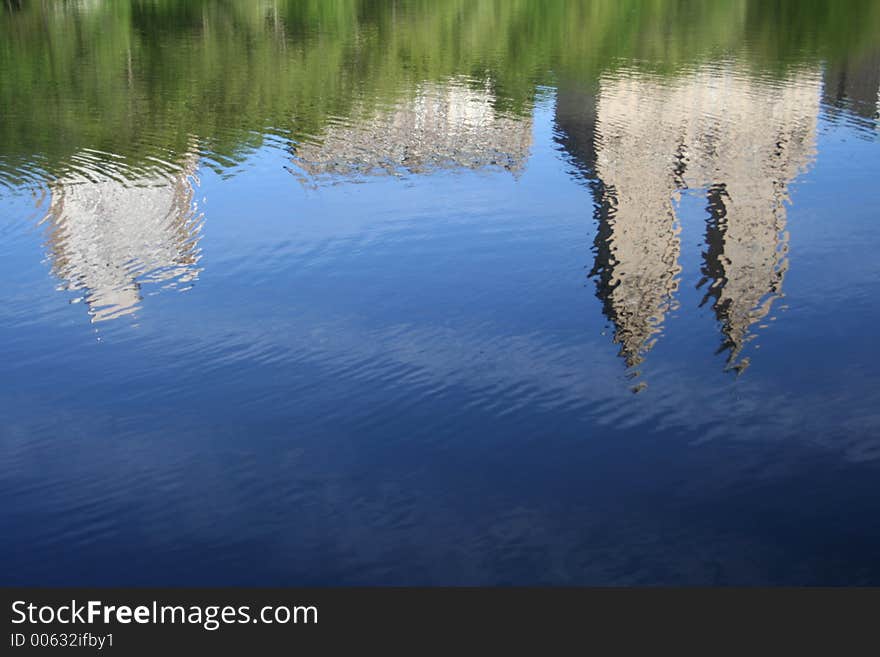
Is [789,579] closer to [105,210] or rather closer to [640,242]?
[640,242]

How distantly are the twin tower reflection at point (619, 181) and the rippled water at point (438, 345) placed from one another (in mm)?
133

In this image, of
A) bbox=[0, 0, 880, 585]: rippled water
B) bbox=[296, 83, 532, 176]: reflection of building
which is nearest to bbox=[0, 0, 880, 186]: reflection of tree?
bbox=[0, 0, 880, 585]: rippled water

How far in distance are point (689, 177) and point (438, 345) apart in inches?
569

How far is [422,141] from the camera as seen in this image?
34.7 m

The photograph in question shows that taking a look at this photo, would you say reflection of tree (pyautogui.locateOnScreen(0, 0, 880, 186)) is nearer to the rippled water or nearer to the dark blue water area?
the rippled water

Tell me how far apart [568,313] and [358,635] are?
1019 cm

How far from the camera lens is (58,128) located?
118 ft

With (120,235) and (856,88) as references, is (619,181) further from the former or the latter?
(856,88)

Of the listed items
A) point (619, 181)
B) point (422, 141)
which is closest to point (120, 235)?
point (422, 141)

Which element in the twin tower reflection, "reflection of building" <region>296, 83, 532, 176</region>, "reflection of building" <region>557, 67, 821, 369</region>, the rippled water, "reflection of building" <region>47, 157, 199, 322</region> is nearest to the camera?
the rippled water

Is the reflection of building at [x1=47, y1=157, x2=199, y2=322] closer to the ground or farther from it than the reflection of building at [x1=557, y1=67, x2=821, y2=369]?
farther from it

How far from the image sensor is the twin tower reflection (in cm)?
2092

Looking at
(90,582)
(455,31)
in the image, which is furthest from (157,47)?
(90,582)

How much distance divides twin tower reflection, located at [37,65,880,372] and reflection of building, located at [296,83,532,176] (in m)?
0.08
